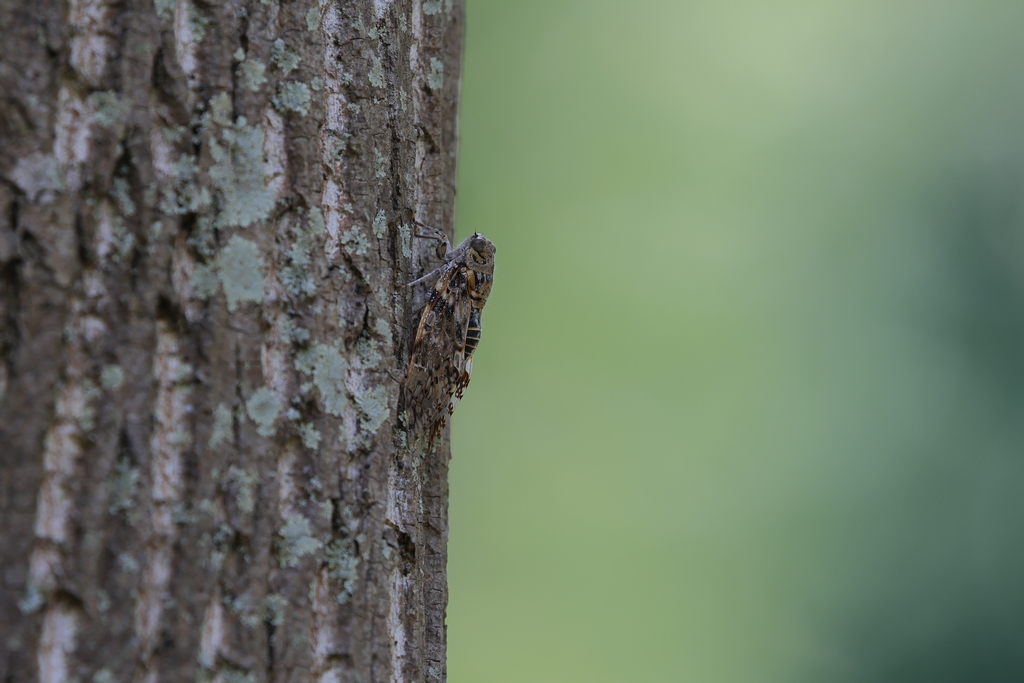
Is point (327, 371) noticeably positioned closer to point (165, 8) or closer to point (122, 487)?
point (122, 487)

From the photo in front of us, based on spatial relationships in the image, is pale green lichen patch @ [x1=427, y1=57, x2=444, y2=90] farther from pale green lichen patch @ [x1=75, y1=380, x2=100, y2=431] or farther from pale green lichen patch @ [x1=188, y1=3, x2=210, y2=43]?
pale green lichen patch @ [x1=75, y1=380, x2=100, y2=431]

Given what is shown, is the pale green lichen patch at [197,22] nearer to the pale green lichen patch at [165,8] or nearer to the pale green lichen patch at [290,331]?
the pale green lichen patch at [165,8]

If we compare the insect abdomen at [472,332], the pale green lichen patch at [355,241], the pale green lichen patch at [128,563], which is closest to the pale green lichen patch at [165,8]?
the pale green lichen patch at [355,241]

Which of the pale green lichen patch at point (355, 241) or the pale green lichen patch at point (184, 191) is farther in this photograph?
the pale green lichen patch at point (355, 241)

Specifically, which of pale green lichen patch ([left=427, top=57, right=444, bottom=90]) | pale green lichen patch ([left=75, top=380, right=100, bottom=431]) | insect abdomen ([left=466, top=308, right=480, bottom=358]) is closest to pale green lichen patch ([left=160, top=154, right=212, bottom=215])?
pale green lichen patch ([left=75, top=380, right=100, bottom=431])

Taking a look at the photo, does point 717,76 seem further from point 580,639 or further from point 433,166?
point 433,166

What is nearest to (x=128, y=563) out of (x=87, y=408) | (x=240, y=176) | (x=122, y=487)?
(x=122, y=487)

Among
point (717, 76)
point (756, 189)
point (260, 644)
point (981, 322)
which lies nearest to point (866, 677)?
point (981, 322)
